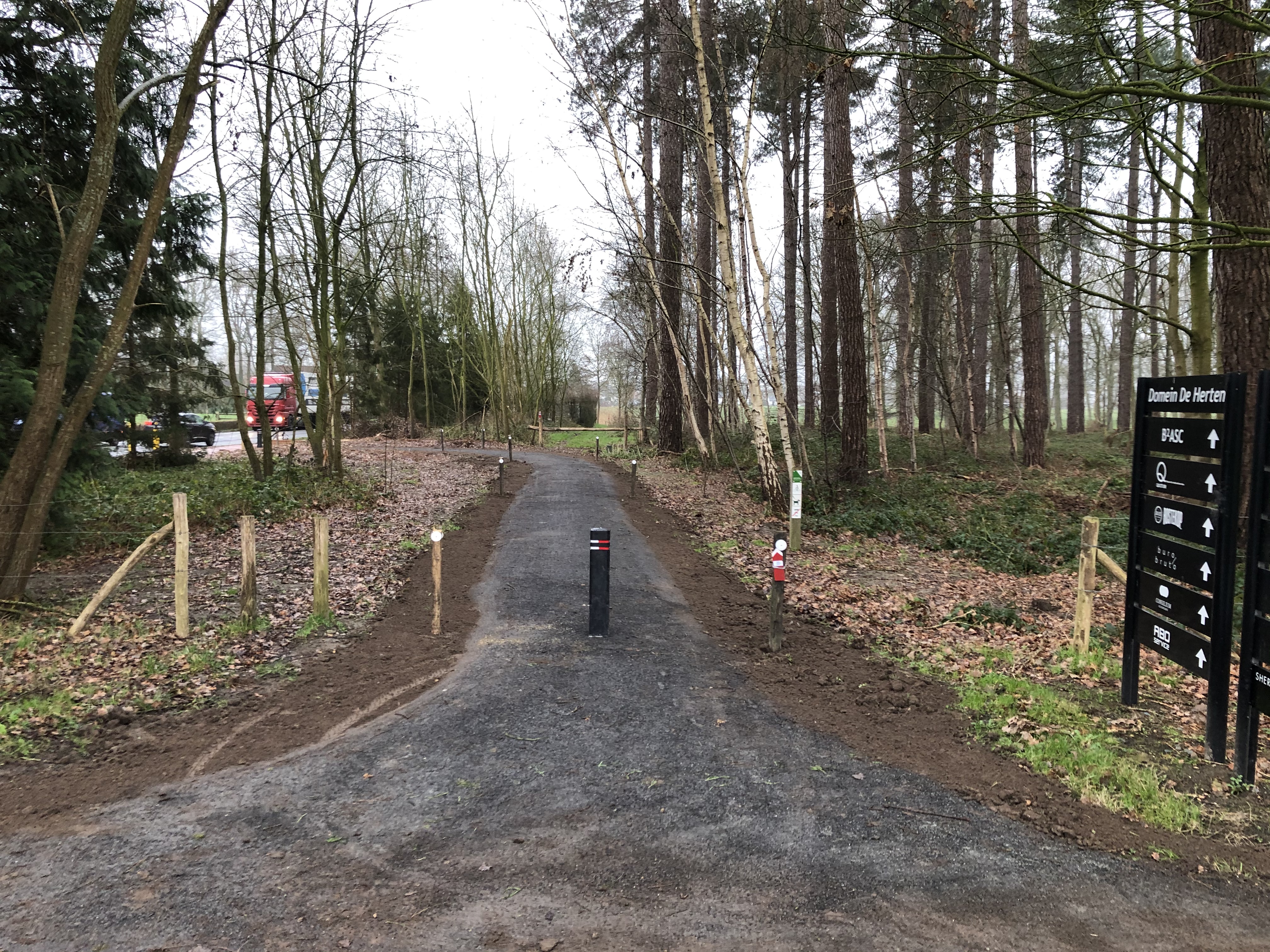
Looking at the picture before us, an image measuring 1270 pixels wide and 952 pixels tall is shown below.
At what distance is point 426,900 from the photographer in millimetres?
3289

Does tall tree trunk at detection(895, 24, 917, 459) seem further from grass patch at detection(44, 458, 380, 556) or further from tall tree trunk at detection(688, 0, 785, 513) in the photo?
grass patch at detection(44, 458, 380, 556)

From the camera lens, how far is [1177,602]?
188 inches

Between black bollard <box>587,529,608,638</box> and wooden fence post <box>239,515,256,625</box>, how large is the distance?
10.9 feet

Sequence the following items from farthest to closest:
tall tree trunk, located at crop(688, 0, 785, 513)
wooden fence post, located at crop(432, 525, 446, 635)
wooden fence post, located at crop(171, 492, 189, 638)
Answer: tall tree trunk, located at crop(688, 0, 785, 513)
wooden fence post, located at crop(432, 525, 446, 635)
wooden fence post, located at crop(171, 492, 189, 638)

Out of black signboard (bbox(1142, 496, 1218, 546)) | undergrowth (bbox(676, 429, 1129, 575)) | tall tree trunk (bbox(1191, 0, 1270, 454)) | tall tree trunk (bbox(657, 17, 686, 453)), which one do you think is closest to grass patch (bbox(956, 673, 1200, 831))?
black signboard (bbox(1142, 496, 1218, 546))

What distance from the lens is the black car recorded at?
57.1 feet

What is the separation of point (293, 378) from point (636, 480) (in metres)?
8.07

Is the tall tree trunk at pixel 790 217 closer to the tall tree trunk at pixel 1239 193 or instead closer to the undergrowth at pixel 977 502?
the undergrowth at pixel 977 502

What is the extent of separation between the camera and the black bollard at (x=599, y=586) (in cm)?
712

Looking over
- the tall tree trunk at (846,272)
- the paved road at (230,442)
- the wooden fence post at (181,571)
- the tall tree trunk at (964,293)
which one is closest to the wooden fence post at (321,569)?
the wooden fence post at (181,571)

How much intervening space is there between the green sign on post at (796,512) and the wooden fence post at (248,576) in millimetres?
6510

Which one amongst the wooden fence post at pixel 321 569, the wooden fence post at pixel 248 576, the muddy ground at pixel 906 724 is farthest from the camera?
the wooden fence post at pixel 321 569

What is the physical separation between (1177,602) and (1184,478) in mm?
833

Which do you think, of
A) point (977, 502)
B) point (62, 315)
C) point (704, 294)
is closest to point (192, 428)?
point (704, 294)
